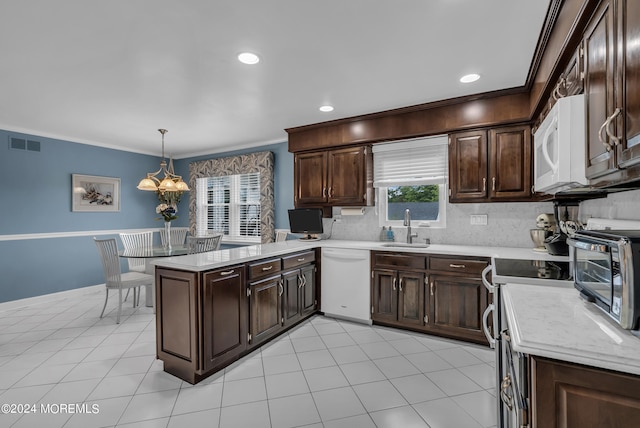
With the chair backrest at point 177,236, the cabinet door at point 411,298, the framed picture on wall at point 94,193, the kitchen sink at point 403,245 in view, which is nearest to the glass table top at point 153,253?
the chair backrest at point 177,236

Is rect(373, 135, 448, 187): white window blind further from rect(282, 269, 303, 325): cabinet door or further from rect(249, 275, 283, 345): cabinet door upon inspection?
rect(249, 275, 283, 345): cabinet door

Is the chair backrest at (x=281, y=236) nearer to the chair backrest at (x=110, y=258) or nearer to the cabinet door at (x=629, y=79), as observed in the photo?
the chair backrest at (x=110, y=258)

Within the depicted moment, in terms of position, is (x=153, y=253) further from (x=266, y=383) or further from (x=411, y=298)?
(x=411, y=298)

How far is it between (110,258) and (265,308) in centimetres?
215

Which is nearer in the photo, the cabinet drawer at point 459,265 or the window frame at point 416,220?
the cabinet drawer at point 459,265

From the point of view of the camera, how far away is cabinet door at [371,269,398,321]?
10.9ft

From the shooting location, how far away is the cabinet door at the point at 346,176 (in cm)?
381

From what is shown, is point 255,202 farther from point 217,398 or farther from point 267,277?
point 217,398

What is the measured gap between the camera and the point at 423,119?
3.41 metres

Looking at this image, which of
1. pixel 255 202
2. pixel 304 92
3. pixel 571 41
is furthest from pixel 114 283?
pixel 571 41

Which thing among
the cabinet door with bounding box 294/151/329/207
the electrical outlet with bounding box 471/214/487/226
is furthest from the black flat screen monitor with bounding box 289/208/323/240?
the electrical outlet with bounding box 471/214/487/226

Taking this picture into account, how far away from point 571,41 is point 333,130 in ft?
8.66

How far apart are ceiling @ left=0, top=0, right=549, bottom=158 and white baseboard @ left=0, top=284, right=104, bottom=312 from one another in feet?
8.13

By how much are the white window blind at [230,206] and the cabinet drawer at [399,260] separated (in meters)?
2.56
